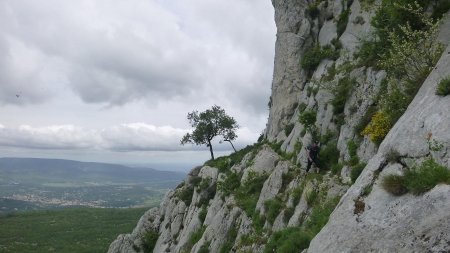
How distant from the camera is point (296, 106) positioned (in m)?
49.8

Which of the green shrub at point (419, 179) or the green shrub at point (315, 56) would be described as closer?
the green shrub at point (419, 179)

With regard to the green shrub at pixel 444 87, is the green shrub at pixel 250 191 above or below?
below

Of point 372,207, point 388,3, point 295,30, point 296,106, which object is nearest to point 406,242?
point 372,207

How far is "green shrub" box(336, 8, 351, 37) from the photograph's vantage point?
150 ft

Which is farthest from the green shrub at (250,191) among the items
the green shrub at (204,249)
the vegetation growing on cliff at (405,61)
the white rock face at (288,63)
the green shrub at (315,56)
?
the vegetation growing on cliff at (405,61)

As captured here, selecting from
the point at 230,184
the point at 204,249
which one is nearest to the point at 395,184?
the point at 204,249

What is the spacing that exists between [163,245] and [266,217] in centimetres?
2721

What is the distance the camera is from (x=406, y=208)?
480 inches

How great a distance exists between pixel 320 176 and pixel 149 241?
38032 mm

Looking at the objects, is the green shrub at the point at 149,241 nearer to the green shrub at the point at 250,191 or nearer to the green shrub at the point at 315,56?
the green shrub at the point at 250,191

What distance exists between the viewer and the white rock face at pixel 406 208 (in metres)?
10.8

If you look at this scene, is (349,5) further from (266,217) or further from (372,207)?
(372,207)

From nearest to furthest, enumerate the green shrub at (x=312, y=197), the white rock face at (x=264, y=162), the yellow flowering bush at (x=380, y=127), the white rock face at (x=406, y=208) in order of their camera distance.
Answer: the white rock face at (x=406, y=208)
the yellow flowering bush at (x=380, y=127)
the green shrub at (x=312, y=197)
the white rock face at (x=264, y=162)

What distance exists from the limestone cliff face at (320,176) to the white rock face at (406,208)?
41mm
